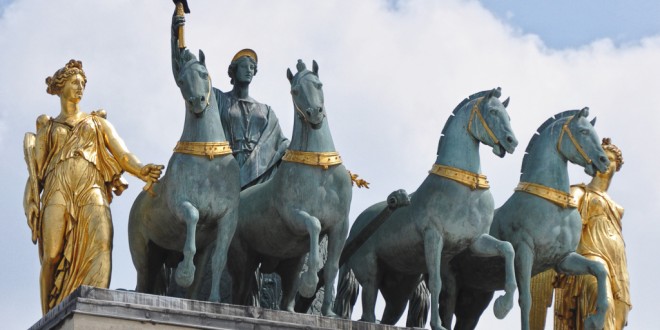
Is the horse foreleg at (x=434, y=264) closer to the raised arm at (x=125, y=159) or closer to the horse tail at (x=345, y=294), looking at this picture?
the horse tail at (x=345, y=294)

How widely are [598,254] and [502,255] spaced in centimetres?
234

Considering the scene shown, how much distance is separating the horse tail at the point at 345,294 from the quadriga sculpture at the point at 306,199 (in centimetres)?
109

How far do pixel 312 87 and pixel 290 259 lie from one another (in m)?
1.83

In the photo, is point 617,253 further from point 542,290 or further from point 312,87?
point 312,87

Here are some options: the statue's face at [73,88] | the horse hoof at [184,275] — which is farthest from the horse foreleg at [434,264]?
the statue's face at [73,88]

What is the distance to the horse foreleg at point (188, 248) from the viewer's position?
71.1 ft

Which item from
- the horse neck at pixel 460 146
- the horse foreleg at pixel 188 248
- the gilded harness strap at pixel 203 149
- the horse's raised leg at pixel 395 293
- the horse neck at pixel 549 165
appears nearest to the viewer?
the horse foreleg at pixel 188 248

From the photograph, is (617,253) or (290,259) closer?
(290,259)

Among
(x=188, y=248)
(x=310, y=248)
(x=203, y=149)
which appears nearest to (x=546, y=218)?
(x=310, y=248)

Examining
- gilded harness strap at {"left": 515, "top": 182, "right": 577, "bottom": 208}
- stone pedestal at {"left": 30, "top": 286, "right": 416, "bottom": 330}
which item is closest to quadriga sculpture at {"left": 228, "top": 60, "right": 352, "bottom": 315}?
stone pedestal at {"left": 30, "top": 286, "right": 416, "bottom": 330}

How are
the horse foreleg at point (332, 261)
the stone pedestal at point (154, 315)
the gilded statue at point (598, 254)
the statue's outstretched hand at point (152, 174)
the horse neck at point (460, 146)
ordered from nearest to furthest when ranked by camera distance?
the stone pedestal at point (154, 315) → the horse foreleg at point (332, 261) → the statue's outstretched hand at point (152, 174) → the horse neck at point (460, 146) → the gilded statue at point (598, 254)

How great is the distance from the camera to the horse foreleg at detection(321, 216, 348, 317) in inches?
875

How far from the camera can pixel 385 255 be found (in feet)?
76.1

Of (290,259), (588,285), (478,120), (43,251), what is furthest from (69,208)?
(588,285)
